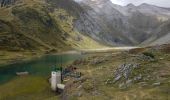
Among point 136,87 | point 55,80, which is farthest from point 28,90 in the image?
point 136,87

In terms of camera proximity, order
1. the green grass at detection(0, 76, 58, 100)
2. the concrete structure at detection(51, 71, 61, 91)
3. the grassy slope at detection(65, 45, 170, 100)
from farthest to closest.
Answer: the concrete structure at detection(51, 71, 61, 91) → the green grass at detection(0, 76, 58, 100) → the grassy slope at detection(65, 45, 170, 100)

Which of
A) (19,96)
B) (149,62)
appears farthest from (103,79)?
(19,96)

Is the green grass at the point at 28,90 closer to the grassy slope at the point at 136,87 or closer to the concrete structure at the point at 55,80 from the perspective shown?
the concrete structure at the point at 55,80

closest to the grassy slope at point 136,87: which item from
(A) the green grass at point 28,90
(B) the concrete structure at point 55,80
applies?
(A) the green grass at point 28,90

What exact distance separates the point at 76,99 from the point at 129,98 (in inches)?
500

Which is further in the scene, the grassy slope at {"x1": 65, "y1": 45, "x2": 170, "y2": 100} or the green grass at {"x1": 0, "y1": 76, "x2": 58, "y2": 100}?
the green grass at {"x1": 0, "y1": 76, "x2": 58, "y2": 100}

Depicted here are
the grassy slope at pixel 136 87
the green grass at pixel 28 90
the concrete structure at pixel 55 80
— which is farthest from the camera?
the concrete structure at pixel 55 80

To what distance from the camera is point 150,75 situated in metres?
64.1

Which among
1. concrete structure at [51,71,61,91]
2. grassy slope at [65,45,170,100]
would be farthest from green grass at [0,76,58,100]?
grassy slope at [65,45,170,100]

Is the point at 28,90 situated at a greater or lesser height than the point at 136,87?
lesser

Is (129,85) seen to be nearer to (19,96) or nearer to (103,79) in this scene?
(103,79)

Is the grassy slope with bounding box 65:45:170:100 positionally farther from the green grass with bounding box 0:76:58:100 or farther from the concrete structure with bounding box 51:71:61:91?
the concrete structure with bounding box 51:71:61:91

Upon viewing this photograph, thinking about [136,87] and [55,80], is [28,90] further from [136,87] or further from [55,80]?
[136,87]

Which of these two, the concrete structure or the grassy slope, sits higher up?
the grassy slope
